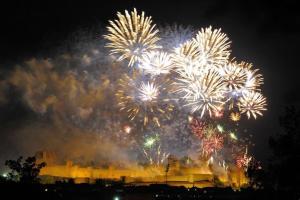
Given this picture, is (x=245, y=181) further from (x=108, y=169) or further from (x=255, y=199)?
(x=255, y=199)

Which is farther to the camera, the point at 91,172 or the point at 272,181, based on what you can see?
the point at 91,172

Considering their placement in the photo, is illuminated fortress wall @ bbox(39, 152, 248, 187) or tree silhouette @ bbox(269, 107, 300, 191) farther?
illuminated fortress wall @ bbox(39, 152, 248, 187)

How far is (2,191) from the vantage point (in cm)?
3200

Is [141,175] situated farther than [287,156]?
Yes

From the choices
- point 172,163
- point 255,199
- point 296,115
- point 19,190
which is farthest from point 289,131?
point 172,163

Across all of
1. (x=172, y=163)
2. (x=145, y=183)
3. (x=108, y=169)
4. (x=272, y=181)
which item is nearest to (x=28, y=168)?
(x=272, y=181)

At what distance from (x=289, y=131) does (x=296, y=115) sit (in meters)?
1.44

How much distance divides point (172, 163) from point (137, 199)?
53.5 meters

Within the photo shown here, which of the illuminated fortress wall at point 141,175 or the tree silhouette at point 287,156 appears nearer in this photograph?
the tree silhouette at point 287,156

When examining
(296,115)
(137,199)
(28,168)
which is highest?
(296,115)

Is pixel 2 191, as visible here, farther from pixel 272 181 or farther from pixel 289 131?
pixel 289 131

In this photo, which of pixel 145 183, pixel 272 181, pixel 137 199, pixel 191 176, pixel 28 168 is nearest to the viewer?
pixel 272 181

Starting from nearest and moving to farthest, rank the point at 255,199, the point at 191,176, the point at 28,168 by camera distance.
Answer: the point at 255,199 → the point at 28,168 → the point at 191,176

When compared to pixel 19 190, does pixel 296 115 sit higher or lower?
higher
